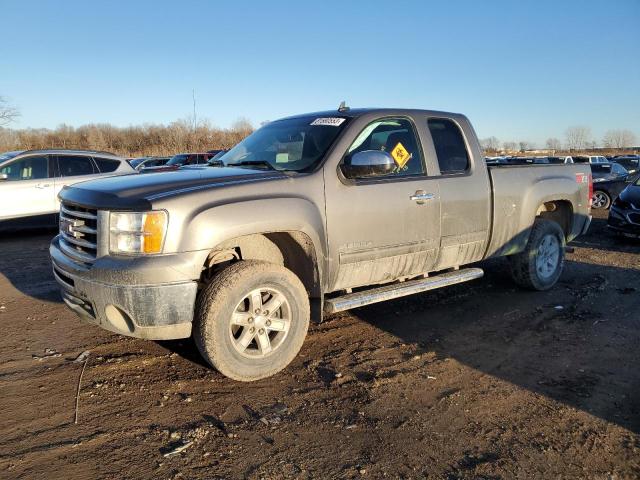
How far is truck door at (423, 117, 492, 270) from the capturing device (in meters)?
4.65

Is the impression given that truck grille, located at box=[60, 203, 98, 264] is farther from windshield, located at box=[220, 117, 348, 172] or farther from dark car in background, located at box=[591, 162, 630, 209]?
dark car in background, located at box=[591, 162, 630, 209]

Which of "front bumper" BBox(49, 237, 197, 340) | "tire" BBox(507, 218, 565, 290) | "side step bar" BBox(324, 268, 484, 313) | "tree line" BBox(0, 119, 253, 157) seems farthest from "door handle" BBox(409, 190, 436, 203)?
"tree line" BBox(0, 119, 253, 157)

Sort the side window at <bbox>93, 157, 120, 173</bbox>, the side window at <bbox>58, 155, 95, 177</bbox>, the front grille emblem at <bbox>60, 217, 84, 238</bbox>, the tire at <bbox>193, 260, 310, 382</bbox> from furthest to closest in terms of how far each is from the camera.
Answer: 1. the side window at <bbox>93, 157, 120, 173</bbox>
2. the side window at <bbox>58, 155, 95, 177</bbox>
3. the front grille emblem at <bbox>60, 217, 84, 238</bbox>
4. the tire at <bbox>193, 260, 310, 382</bbox>

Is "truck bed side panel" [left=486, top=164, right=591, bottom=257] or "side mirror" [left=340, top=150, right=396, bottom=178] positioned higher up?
"side mirror" [left=340, top=150, right=396, bottom=178]

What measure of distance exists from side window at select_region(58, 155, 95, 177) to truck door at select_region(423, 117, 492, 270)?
791 centimetres

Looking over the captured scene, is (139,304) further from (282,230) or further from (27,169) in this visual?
(27,169)

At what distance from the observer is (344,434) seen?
9.55 feet

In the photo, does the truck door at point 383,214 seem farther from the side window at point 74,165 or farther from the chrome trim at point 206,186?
the side window at point 74,165

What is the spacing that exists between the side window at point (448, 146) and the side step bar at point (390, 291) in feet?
3.32

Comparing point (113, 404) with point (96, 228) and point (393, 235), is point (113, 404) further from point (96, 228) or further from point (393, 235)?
point (393, 235)

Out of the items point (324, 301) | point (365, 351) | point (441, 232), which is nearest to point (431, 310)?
point (441, 232)

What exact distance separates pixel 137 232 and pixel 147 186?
0.42m

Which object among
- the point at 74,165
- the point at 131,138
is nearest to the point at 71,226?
the point at 74,165

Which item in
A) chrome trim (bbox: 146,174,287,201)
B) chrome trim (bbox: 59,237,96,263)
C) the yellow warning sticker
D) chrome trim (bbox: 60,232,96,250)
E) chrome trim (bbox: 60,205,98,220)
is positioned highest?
the yellow warning sticker
